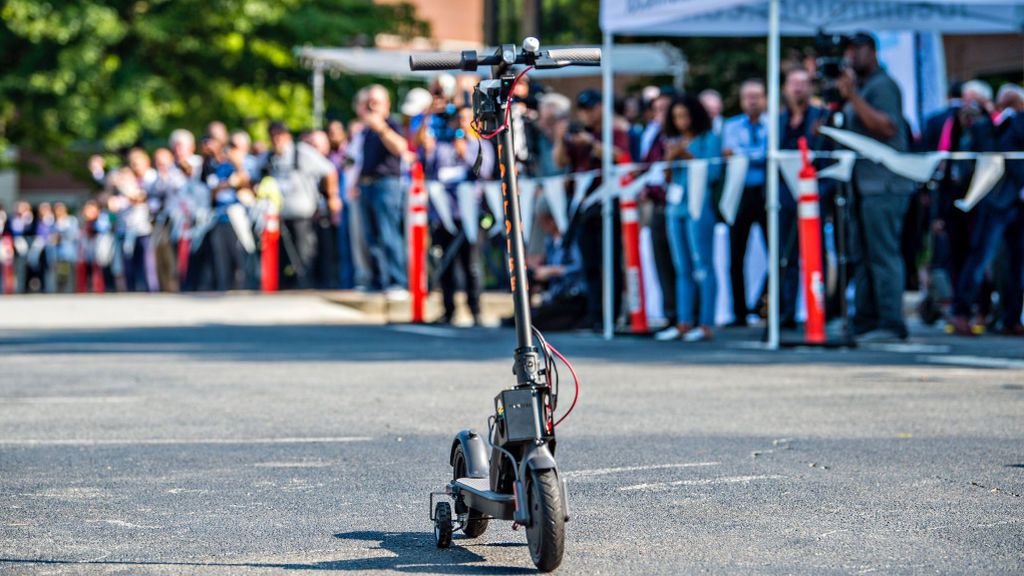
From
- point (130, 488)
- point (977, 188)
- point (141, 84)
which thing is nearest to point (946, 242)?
point (977, 188)

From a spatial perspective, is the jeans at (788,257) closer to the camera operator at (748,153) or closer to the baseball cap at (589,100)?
the camera operator at (748,153)

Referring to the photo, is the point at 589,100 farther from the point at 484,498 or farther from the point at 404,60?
the point at 484,498

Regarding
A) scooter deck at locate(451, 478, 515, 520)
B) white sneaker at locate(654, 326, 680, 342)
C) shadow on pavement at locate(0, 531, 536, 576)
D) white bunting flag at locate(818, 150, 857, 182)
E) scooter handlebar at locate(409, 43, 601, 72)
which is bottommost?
white sneaker at locate(654, 326, 680, 342)

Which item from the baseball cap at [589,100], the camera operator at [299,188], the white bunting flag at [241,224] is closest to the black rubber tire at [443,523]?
the baseball cap at [589,100]

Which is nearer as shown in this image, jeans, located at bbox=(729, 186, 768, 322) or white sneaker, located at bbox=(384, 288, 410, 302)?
jeans, located at bbox=(729, 186, 768, 322)

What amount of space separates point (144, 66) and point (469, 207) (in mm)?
23459

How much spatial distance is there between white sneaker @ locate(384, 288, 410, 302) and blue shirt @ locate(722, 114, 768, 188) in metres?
Answer: 4.78

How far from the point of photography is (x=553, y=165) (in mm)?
16984

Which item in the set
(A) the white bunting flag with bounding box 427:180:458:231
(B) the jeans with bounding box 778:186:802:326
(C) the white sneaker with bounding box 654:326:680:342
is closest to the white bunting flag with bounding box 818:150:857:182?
(B) the jeans with bounding box 778:186:802:326

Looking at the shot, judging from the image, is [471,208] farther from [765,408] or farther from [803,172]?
[765,408]

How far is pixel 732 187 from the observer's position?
1463 cm

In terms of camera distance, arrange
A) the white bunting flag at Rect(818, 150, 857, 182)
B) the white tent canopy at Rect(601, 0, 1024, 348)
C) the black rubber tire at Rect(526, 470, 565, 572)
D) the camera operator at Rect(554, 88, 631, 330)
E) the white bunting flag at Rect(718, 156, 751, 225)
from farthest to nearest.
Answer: the camera operator at Rect(554, 88, 631, 330) → the white tent canopy at Rect(601, 0, 1024, 348) → the white bunting flag at Rect(718, 156, 751, 225) → the white bunting flag at Rect(818, 150, 857, 182) → the black rubber tire at Rect(526, 470, 565, 572)

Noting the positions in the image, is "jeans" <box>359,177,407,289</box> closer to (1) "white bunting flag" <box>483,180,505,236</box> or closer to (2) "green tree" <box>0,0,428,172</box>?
(1) "white bunting flag" <box>483,180,505,236</box>

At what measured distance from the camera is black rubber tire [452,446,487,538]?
564cm
